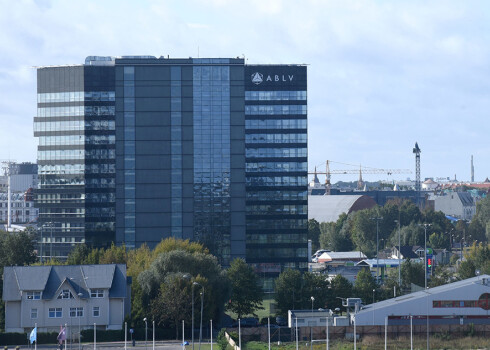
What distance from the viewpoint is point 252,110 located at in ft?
501

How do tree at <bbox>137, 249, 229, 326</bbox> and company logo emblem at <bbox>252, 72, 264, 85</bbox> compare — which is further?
company logo emblem at <bbox>252, 72, 264, 85</bbox>

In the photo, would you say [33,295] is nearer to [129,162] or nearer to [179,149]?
[129,162]

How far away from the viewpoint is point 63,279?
337ft

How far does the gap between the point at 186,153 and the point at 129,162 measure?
29.8 feet

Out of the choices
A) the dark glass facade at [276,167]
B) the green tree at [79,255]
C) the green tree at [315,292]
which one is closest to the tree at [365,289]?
the green tree at [315,292]

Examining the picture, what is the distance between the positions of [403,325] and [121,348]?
27343 millimetres

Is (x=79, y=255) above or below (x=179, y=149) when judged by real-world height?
below

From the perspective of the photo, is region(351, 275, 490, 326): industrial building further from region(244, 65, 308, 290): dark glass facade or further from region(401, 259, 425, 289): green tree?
region(244, 65, 308, 290): dark glass facade

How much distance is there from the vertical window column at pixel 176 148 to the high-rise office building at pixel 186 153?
157mm

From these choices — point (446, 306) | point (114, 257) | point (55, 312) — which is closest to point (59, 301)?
point (55, 312)

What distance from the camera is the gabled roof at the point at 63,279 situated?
10144 cm

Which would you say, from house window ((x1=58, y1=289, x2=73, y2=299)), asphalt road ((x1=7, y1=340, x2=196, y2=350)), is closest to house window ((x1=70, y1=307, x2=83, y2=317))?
house window ((x1=58, y1=289, x2=73, y2=299))

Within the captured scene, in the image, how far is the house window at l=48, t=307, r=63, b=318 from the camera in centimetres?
10119

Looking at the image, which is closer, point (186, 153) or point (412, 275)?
point (412, 275)
